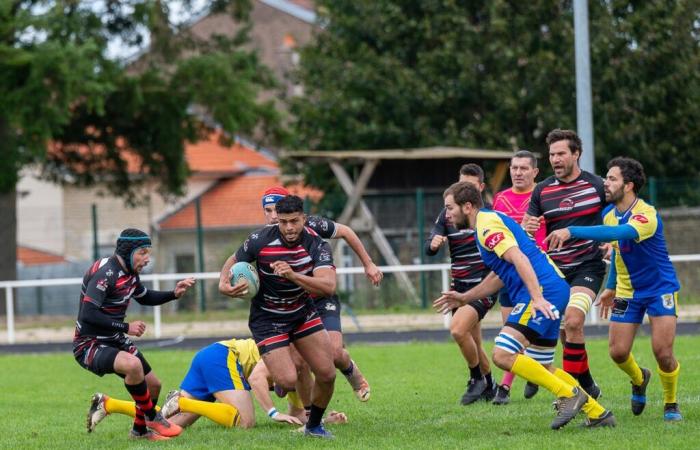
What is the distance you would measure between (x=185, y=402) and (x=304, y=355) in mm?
1132

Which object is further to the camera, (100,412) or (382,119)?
(382,119)

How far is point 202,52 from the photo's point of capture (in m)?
29.0

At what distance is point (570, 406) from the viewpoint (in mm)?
8648

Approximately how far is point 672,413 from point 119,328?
4.22 m

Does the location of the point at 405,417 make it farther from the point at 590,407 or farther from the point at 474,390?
the point at 590,407

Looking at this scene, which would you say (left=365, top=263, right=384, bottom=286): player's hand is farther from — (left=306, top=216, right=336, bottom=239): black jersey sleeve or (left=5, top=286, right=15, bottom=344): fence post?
(left=5, top=286, right=15, bottom=344): fence post

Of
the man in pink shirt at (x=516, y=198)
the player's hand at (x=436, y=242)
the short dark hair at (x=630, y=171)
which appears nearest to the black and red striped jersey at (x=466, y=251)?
the player's hand at (x=436, y=242)

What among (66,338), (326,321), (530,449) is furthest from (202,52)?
(530,449)

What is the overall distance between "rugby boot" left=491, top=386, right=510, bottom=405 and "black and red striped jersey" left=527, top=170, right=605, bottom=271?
1.31 metres

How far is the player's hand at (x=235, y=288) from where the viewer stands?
8836 millimetres

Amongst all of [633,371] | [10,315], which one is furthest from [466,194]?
[10,315]

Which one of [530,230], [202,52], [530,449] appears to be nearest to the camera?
[530,449]

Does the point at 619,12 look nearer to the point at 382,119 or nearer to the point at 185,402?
the point at 382,119

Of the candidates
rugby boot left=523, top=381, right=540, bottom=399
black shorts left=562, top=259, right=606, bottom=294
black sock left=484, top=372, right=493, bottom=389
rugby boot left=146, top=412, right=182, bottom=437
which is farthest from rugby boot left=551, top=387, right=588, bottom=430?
rugby boot left=146, top=412, right=182, bottom=437
